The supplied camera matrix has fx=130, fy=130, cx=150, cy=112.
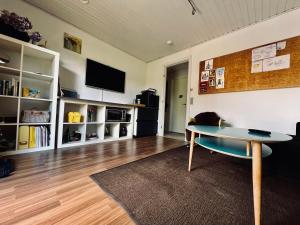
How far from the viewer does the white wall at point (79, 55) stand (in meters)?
2.19

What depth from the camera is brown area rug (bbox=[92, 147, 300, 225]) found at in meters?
0.81

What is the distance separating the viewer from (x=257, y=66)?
7.42 feet

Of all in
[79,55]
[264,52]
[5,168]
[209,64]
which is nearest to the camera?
[5,168]

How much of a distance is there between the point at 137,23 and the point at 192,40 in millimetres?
1296

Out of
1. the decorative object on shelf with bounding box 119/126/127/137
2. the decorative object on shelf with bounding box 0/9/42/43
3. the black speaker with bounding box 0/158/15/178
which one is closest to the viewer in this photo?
the black speaker with bounding box 0/158/15/178

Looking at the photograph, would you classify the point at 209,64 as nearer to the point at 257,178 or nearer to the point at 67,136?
the point at 257,178

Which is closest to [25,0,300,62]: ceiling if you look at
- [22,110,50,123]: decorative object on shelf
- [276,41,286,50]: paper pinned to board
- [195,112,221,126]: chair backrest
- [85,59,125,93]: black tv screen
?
[276,41,286,50]: paper pinned to board

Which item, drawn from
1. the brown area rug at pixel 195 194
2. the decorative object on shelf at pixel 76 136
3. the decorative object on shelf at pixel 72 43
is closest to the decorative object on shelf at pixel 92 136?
the decorative object on shelf at pixel 76 136

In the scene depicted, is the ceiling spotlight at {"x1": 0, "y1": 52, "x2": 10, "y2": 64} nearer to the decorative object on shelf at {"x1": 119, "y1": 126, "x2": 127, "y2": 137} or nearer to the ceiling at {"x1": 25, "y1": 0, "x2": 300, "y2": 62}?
the ceiling at {"x1": 25, "y1": 0, "x2": 300, "y2": 62}

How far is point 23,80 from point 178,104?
411 cm

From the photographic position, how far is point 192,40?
2.97m

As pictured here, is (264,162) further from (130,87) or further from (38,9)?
(38,9)

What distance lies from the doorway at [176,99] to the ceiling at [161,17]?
1.64m

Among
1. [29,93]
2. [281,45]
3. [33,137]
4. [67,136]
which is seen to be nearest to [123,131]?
[67,136]
